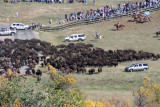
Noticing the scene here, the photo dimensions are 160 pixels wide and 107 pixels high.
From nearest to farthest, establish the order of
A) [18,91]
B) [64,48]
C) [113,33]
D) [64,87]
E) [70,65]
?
[18,91] < [64,87] < [70,65] < [64,48] < [113,33]

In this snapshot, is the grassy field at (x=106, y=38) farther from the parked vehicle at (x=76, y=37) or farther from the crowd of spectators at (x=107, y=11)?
the crowd of spectators at (x=107, y=11)

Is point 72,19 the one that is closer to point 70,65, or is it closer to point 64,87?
point 70,65

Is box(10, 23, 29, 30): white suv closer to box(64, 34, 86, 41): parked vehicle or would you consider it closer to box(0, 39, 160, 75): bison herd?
box(0, 39, 160, 75): bison herd

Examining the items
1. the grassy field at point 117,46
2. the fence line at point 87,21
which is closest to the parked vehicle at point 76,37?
the grassy field at point 117,46

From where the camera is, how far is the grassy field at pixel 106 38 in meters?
34.8

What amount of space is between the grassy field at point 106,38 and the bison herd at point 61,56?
4.73 ft

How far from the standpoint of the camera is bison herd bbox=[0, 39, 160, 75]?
41719 mm

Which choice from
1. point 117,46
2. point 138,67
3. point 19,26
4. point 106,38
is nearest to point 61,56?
point 117,46

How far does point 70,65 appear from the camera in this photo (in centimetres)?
4109

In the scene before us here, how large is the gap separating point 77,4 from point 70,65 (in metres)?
39.1

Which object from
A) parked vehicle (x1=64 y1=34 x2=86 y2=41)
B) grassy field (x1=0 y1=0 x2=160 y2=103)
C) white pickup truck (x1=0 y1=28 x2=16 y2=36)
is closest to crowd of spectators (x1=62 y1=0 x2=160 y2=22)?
grassy field (x1=0 y1=0 x2=160 y2=103)

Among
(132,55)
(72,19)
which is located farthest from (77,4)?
(132,55)

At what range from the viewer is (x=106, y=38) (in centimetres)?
5853

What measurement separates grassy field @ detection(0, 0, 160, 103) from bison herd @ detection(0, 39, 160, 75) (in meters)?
1.44
